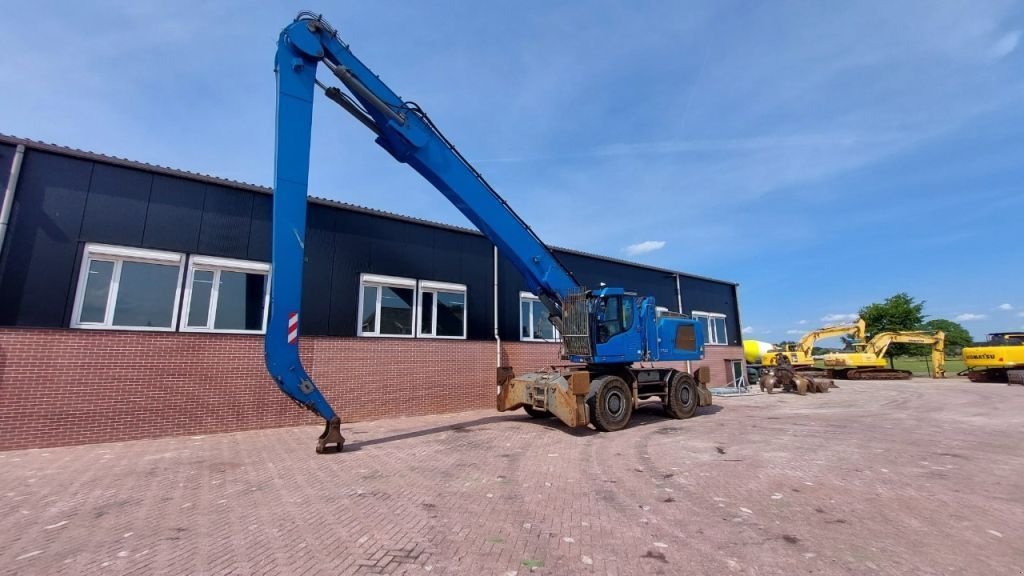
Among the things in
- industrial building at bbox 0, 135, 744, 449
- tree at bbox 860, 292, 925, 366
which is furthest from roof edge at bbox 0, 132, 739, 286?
tree at bbox 860, 292, 925, 366

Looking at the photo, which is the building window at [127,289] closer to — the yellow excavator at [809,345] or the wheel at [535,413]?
the wheel at [535,413]

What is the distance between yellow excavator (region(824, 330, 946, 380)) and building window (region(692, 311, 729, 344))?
34.6 feet

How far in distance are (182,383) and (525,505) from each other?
8.40 meters

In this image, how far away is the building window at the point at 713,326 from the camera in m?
21.8

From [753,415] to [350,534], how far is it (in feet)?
39.2

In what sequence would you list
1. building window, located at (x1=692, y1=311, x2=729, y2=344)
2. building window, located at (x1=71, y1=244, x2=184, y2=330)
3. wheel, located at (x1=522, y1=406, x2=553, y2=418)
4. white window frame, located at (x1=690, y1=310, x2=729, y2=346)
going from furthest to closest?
building window, located at (x1=692, y1=311, x2=729, y2=344)
white window frame, located at (x1=690, y1=310, x2=729, y2=346)
wheel, located at (x1=522, y1=406, x2=553, y2=418)
building window, located at (x1=71, y1=244, x2=184, y2=330)

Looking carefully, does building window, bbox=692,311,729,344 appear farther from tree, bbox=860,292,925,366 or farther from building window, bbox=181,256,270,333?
tree, bbox=860,292,925,366

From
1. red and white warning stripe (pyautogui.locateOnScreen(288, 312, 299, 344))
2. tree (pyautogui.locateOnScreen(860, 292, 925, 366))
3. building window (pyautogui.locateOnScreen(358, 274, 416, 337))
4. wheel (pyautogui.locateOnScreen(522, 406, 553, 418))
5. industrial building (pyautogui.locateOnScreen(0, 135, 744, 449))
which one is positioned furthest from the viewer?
tree (pyautogui.locateOnScreen(860, 292, 925, 366))

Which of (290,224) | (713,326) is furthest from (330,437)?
(713,326)

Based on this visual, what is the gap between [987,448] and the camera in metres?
7.82

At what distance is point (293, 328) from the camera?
7.38 m

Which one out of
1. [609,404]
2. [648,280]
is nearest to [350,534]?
[609,404]

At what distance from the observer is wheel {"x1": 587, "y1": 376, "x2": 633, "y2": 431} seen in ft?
32.2

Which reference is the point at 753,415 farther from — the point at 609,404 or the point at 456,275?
the point at 456,275
